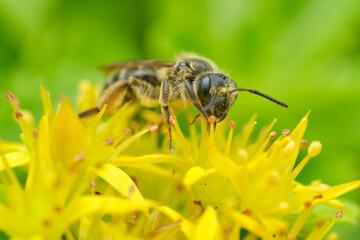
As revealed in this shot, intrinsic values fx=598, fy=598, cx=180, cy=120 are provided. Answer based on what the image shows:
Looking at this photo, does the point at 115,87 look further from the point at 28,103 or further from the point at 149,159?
the point at 28,103

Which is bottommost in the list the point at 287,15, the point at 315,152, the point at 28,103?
the point at 28,103

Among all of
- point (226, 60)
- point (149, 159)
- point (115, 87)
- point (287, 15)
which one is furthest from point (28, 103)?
point (287, 15)

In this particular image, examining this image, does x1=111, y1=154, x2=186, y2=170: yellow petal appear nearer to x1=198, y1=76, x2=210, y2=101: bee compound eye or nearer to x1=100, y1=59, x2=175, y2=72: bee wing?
x1=198, y1=76, x2=210, y2=101: bee compound eye

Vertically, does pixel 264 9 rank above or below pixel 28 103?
above

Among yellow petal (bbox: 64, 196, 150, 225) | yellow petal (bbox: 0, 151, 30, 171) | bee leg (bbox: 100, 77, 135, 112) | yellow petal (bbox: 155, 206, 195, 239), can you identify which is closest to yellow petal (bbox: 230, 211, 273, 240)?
yellow petal (bbox: 155, 206, 195, 239)

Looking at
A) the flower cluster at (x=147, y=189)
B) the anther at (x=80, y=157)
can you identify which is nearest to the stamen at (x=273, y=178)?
the flower cluster at (x=147, y=189)

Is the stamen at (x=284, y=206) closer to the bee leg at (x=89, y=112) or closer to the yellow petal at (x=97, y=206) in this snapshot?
the yellow petal at (x=97, y=206)

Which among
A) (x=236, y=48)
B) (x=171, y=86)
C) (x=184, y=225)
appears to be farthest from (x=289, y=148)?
(x=236, y=48)

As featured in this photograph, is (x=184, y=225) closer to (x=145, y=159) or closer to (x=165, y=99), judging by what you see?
(x=145, y=159)
